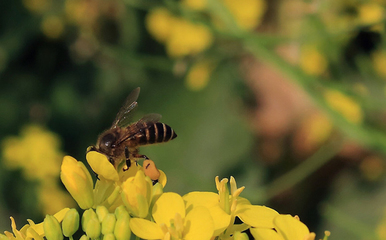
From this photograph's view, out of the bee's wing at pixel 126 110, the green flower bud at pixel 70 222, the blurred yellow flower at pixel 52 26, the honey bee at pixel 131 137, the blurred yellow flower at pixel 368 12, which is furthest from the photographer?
the blurred yellow flower at pixel 52 26

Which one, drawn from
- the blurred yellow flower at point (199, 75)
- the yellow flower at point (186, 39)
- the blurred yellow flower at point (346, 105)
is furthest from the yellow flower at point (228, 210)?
the yellow flower at point (186, 39)

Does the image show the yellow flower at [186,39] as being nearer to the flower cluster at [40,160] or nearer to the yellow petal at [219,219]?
the flower cluster at [40,160]

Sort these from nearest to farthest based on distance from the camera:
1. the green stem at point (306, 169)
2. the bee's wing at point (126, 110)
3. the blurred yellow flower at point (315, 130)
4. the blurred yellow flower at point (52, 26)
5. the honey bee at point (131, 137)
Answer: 1. the honey bee at point (131, 137)
2. the bee's wing at point (126, 110)
3. the green stem at point (306, 169)
4. the blurred yellow flower at point (315, 130)
5. the blurred yellow flower at point (52, 26)

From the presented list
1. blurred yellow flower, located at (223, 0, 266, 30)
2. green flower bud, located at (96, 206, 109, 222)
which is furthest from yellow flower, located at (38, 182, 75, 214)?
green flower bud, located at (96, 206, 109, 222)

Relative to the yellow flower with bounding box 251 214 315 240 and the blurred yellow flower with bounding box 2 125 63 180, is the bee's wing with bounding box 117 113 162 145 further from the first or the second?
the blurred yellow flower with bounding box 2 125 63 180

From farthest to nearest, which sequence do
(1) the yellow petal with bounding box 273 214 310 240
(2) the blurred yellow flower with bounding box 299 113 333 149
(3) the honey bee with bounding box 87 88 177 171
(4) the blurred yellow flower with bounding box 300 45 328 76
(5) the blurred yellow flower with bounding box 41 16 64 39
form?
(5) the blurred yellow flower with bounding box 41 16 64 39
(2) the blurred yellow flower with bounding box 299 113 333 149
(4) the blurred yellow flower with bounding box 300 45 328 76
(3) the honey bee with bounding box 87 88 177 171
(1) the yellow petal with bounding box 273 214 310 240

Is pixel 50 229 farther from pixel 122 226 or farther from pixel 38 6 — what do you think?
pixel 38 6

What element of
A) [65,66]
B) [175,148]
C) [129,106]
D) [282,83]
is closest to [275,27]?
[282,83]
